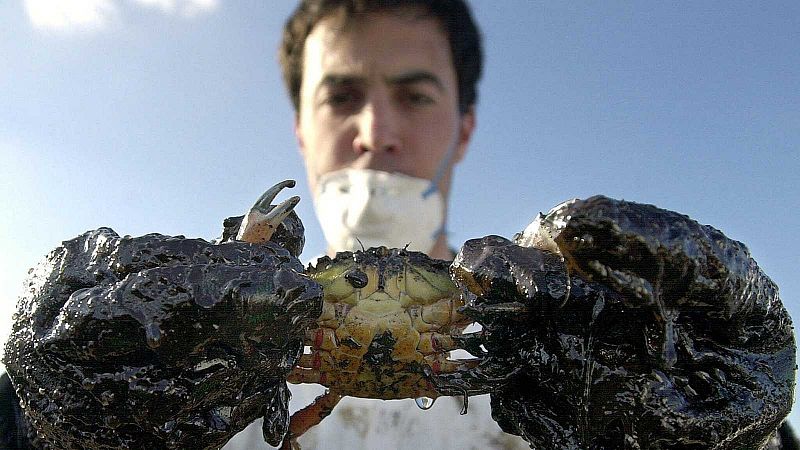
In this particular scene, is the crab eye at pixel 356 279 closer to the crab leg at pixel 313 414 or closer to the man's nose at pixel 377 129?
the crab leg at pixel 313 414

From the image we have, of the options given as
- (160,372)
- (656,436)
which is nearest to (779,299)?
(656,436)

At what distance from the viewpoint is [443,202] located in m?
5.66

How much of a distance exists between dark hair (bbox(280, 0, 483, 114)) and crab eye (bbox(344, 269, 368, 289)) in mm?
4361

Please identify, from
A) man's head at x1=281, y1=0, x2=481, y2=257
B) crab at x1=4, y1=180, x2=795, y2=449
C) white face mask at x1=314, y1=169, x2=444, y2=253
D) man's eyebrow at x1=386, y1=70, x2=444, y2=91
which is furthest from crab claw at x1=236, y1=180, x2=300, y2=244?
man's eyebrow at x1=386, y1=70, x2=444, y2=91

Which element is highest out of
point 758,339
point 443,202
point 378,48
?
point 378,48

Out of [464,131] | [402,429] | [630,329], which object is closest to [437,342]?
[630,329]

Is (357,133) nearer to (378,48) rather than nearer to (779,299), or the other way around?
(378,48)

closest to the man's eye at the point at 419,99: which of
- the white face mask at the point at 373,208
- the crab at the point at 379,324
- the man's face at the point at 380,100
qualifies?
the man's face at the point at 380,100

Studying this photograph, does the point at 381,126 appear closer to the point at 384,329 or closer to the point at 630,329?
the point at 384,329

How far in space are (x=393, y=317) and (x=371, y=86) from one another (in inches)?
144

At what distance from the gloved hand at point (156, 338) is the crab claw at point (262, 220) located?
422 millimetres

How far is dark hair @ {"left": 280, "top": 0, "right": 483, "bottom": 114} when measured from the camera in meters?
5.88

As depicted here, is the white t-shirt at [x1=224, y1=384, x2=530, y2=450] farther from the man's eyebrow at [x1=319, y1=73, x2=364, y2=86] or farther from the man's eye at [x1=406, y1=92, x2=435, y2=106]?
the man's eyebrow at [x1=319, y1=73, x2=364, y2=86]

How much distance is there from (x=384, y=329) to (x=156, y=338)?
2.65ft
